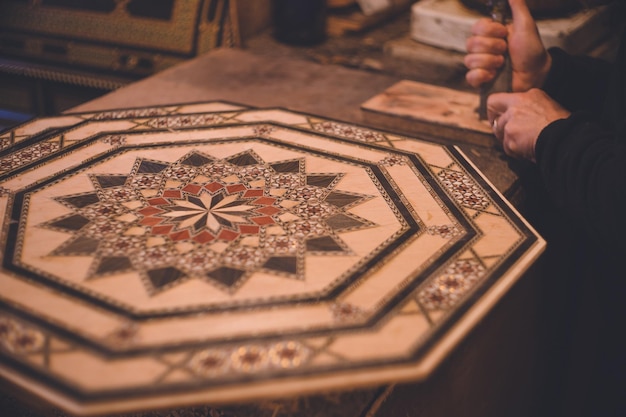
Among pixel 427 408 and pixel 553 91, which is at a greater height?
pixel 553 91

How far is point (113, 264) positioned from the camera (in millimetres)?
930

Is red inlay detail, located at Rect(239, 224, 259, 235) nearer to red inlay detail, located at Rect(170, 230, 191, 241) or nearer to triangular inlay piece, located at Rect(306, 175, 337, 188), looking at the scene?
red inlay detail, located at Rect(170, 230, 191, 241)

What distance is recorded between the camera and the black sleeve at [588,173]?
41.3 inches

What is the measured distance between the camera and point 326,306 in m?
0.84

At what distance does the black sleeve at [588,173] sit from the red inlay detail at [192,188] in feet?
2.43

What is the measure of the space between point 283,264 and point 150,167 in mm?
496

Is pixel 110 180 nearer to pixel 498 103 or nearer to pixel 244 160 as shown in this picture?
pixel 244 160

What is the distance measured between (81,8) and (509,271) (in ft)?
8.13

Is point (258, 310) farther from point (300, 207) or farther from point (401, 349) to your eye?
point (300, 207)

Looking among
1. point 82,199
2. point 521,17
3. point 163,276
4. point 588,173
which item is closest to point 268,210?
point 163,276

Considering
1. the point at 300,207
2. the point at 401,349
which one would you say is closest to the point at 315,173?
the point at 300,207

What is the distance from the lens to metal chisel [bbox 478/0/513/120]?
148 centimetres

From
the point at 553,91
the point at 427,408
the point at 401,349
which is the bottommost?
the point at 427,408

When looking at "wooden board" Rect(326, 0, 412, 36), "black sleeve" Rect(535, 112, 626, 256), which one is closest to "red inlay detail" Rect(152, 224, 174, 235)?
"black sleeve" Rect(535, 112, 626, 256)
